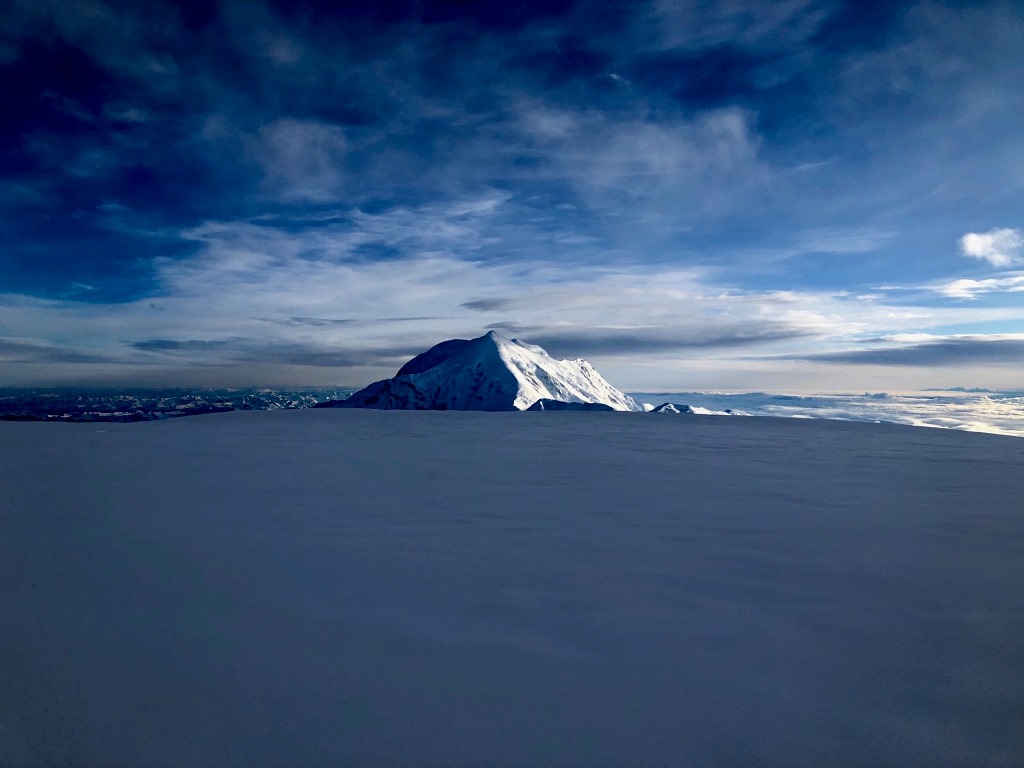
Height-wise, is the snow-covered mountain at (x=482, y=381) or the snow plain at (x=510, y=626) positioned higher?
the snow-covered mountain at (x=482, y=381)

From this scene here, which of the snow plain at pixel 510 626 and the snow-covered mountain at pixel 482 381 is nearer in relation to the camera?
the snow plain at pixel 510 626

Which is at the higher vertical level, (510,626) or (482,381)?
(482,381)

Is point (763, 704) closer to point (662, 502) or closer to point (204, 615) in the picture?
point (204, 615)

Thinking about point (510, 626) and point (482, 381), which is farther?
point (482, 381)

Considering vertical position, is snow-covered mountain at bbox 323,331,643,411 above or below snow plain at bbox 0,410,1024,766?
above
